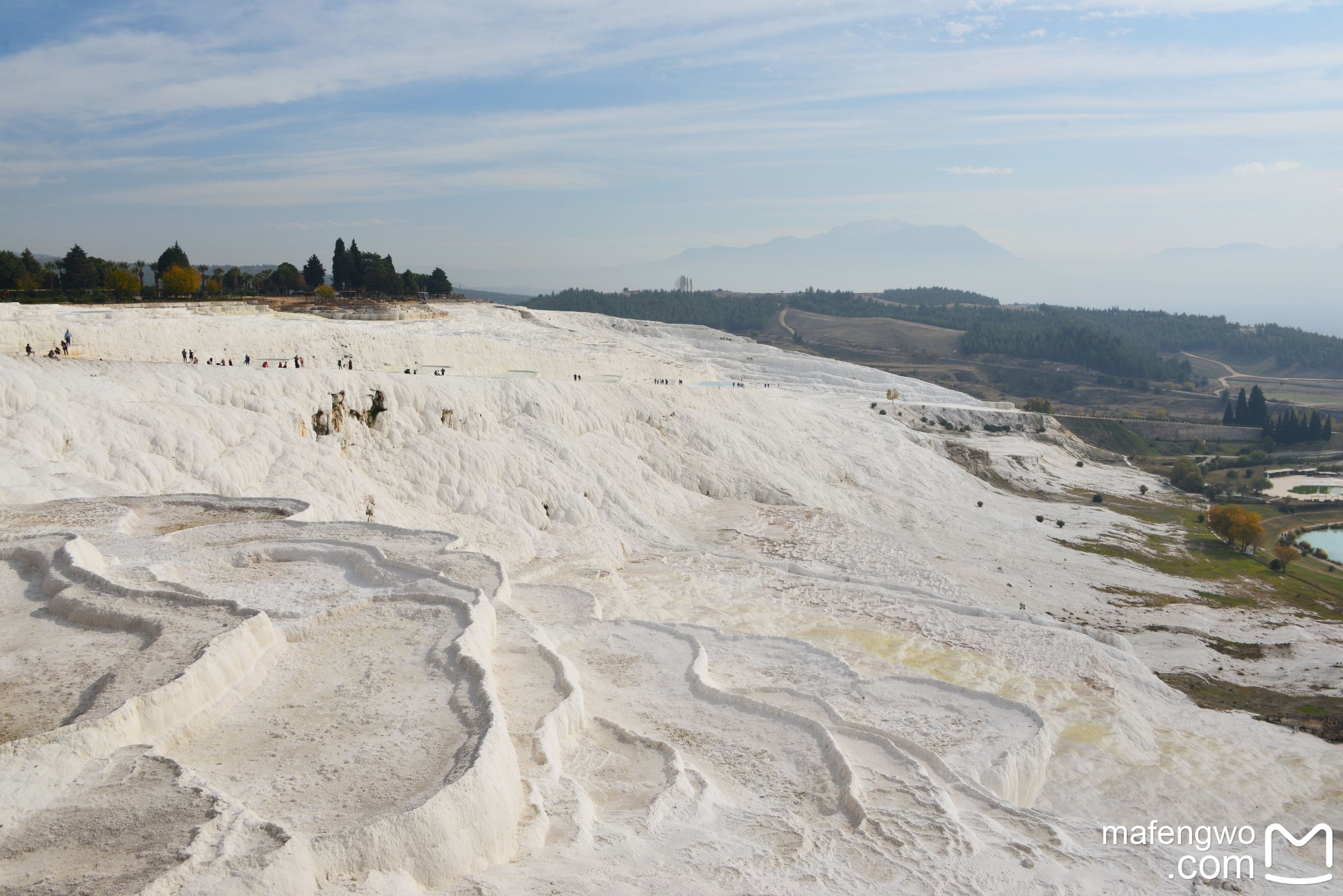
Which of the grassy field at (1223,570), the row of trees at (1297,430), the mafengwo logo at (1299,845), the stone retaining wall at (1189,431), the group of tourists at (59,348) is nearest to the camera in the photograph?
the mafengwo logo at (1299,845)

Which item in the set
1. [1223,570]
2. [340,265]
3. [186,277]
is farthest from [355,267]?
[1223,570]

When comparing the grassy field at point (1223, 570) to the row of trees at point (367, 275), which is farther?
the row of trees at point (367, 275)

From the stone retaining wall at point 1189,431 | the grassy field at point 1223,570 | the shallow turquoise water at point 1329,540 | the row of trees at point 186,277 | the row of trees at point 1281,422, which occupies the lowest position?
the shallow turquoise water at point 1329,540

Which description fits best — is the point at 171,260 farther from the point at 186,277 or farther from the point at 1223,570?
the point at 1223,570

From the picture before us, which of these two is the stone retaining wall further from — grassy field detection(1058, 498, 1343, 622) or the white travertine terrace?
the white travertine terrace

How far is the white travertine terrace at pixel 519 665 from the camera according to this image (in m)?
7.37

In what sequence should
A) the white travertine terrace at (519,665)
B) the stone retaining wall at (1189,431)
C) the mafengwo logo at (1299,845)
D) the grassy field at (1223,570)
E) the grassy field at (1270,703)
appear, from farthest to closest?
1. the stone retaining wall at (1189,431)
2. the grassy field at (1223,570)
3. the grassy field at (1270,703)
4. the mafengwo logo at (1299,845)
5. the white travertine terrace at (519,665)

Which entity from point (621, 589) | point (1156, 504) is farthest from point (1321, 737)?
point (1156, 504)

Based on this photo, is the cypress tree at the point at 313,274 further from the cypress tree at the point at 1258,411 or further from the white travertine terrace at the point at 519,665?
the cypress tree at the point at 1258,411

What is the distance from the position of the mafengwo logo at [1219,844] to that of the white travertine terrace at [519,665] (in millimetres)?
306

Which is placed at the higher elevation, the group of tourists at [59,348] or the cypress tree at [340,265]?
the cypress tree at [340,265]

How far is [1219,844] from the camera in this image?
428 inches

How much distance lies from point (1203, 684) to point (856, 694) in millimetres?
9363

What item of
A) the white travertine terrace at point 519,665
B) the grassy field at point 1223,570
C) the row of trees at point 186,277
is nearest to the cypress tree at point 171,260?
the row of trees at point 186,277
